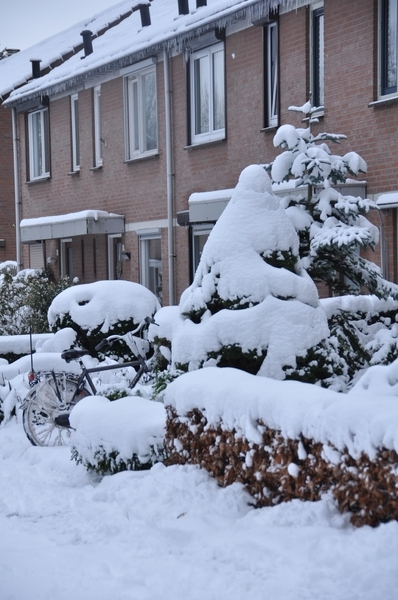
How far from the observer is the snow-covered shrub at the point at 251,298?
275 inches

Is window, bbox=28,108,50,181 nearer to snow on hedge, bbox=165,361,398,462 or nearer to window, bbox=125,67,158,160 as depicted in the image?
window, bbox=125,67,158,160

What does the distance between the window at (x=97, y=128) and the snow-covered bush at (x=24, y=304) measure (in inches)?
186

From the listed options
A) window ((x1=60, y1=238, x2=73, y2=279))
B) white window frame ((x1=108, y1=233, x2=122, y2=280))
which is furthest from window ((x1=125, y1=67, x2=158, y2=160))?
window ((x1=60, y1=238, x2=73, y2=279))

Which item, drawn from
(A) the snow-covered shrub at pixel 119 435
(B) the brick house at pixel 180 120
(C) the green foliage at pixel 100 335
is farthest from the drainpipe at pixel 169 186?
(A) the snow-covered shrub at pixel 119 435

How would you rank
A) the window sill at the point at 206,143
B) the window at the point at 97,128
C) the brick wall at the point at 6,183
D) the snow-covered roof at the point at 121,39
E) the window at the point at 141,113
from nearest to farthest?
the snow-covered roof at the point at 121,39
the window sill at the point at 206,143
the window at the point at 141,113
the window at the point at 97,128
the brick wall at the point at 6,183

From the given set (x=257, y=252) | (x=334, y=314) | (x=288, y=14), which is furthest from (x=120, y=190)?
(x=257, y=252)

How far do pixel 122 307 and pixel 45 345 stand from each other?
1126 mm

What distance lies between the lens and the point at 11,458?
8656 millimetres

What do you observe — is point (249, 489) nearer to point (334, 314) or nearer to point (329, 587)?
point (329, 587)

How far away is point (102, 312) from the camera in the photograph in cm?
1195

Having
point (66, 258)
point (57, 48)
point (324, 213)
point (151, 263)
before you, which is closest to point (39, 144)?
point (66, 258)

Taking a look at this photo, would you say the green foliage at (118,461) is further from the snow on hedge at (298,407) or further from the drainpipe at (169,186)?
the drainpipe at (169,186)

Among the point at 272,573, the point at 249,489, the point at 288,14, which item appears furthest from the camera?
the point at 288,14

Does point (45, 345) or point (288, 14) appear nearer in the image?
point (45, 345)
